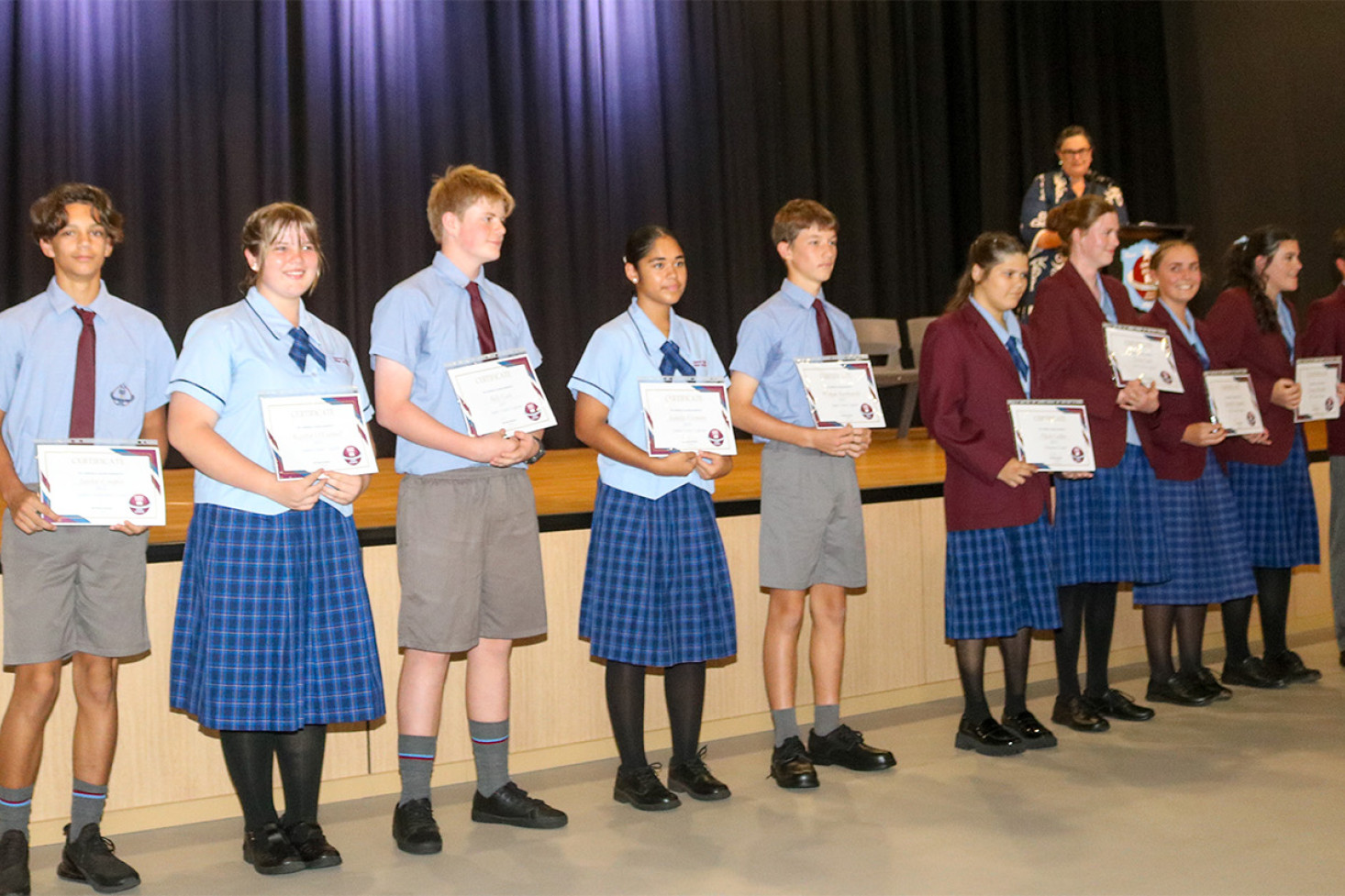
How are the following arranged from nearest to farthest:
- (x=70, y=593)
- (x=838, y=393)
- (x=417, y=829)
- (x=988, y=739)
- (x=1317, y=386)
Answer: (x=70, y=593), (x=417, y=829), (x=838, y=393), (x=988, y=739), (x=1317, y=386)

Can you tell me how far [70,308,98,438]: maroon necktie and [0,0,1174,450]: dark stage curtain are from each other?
436 cm

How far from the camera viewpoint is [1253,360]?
433 centimetres

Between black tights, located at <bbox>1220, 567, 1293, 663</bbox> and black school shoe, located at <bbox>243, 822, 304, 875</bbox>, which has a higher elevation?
black tights, located at <bbox>1220, 567, 1293, 663</bbox>

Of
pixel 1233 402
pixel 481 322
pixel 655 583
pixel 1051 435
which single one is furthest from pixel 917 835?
pixel 1233 402

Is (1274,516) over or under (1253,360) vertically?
under

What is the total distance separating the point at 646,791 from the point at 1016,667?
120 centimetres

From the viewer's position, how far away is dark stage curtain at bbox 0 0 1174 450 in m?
6.62

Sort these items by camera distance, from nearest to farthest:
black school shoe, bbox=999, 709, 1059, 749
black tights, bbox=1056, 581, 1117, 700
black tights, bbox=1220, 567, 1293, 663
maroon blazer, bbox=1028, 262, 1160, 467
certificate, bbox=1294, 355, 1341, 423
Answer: black school shoe, bbox=999, 709, 1059, 749 < maroon blazer, bbox=1028, 262, 1160, 467 < black tights, bbox=1056, 581, 1117, 700 < certificate, bbox=1294, 355, 1341, 423 < black tights, bbox=1220, 567, 1293, 663

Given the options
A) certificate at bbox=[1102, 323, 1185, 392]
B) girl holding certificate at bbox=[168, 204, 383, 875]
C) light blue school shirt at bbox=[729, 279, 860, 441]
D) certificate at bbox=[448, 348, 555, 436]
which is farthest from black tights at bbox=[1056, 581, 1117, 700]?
girl holding certificate at bbox=[168, 204, 383, 875]

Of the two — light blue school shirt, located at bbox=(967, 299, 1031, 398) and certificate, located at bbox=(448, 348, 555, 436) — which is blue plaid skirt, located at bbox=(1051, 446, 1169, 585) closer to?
light blue school shirt, located at bbox=(967, 299, 1031, 398)

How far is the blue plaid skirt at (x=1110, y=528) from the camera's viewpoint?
3.75m

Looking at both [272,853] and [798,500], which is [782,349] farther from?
[272,853]

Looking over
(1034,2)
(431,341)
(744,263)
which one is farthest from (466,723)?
(1034,2)

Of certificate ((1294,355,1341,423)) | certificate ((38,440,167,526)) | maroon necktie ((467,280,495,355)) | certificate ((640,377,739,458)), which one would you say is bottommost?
certificate ((38,440,167,526))
